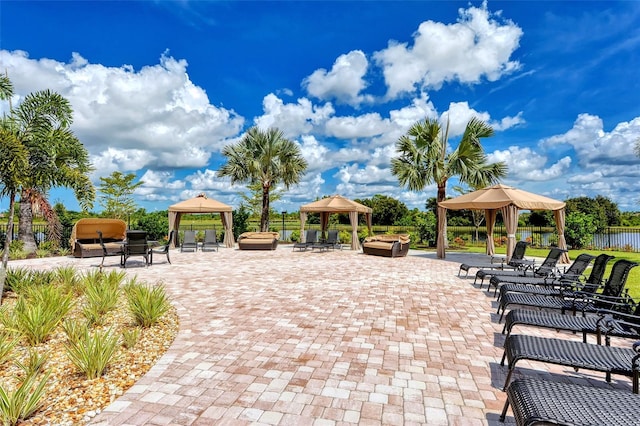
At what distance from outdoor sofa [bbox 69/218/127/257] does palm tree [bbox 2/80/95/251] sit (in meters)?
2.02

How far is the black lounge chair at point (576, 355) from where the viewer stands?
8.20ft

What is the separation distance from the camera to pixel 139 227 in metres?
17.7

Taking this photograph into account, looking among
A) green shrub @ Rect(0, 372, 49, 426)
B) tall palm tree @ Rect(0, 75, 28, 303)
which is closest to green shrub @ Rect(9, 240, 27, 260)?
tall palm tree @ Rect(0, 75, 28, 303)

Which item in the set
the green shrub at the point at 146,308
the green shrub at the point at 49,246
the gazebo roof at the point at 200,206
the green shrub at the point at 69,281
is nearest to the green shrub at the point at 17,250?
the green shrub at the point at 49,246

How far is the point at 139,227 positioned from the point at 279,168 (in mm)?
8215

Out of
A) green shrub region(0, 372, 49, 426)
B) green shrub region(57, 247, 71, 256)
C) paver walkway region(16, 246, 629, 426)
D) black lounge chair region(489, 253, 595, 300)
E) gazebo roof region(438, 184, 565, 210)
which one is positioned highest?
gazebo roof region(438, 184, 565, 210)

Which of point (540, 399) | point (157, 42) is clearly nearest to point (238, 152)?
point (157, 42)

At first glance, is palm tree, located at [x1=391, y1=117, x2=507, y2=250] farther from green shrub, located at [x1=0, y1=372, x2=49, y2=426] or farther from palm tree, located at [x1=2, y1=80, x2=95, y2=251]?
green shrub, located at [x1=0, y1=372, x2=49, y2=426]

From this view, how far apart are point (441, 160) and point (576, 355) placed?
44.3ft

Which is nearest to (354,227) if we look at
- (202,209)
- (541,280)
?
(202,209)

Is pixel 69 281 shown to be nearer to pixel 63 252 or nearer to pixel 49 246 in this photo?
pixel 63 252

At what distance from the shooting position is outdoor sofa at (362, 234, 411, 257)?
42.5 feet

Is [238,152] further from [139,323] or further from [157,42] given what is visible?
[139,323]

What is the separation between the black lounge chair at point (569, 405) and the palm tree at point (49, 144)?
315 inches
